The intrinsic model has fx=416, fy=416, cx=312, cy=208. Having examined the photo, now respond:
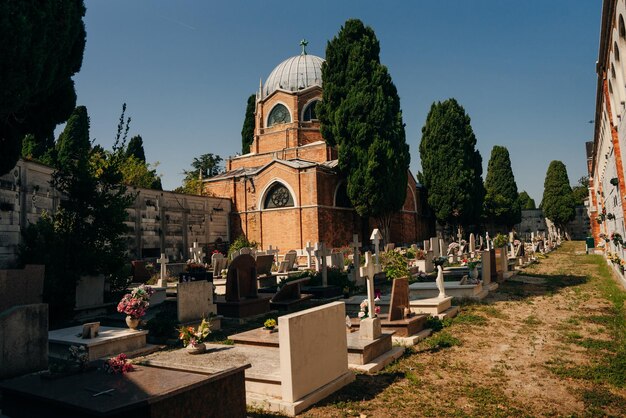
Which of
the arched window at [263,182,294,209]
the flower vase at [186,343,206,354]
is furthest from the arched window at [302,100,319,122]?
the flower vase at [186,343,206,354]

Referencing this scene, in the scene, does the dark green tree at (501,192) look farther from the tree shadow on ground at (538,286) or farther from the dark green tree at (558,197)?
the tree shadow on ground at (538,286)

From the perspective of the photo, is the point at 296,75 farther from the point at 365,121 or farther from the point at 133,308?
the point at 133,308

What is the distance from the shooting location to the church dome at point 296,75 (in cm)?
3616

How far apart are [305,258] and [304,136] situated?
12095mm

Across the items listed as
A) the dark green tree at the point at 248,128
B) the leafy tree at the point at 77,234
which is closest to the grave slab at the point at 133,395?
the leafy tree at the point at 77,234

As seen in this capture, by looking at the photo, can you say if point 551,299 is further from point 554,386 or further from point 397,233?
point 397,233

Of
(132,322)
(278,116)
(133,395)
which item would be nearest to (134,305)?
(132,322)

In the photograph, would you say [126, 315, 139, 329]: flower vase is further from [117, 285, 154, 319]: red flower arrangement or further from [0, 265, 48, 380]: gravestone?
[0, 265, 48, 380]: gravestone

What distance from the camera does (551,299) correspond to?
1181cm

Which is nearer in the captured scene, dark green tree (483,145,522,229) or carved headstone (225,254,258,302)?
carved headstone (225,254,258,302)

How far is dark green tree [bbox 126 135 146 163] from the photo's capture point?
135 feet

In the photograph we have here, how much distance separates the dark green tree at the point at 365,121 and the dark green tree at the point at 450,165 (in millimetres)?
9134

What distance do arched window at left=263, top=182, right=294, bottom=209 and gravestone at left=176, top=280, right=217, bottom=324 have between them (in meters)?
18.2

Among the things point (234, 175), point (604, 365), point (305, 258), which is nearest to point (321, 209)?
point (305, 258)
